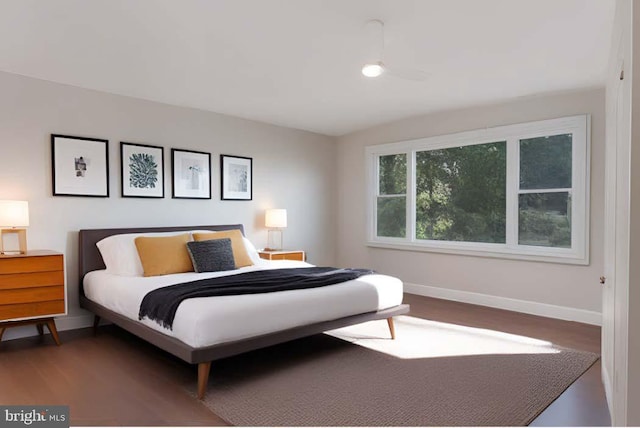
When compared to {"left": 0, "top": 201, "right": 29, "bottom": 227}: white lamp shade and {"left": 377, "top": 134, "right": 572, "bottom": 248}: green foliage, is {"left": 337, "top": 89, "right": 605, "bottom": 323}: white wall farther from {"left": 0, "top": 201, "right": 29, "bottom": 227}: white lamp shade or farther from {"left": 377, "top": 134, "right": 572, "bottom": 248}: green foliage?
{"left": 0, "top": 201, "right": 29, "bottom": 227}: white lamp shade

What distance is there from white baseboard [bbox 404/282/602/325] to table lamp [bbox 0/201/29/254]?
469cm

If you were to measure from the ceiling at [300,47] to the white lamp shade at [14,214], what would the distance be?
50.0 inches

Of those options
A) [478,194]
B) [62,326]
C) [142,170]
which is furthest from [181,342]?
[478,194]

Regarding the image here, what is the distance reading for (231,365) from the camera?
3.28 m

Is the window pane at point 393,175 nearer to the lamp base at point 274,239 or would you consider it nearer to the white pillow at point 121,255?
the lamp base at point 274,239

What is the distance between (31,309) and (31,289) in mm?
172

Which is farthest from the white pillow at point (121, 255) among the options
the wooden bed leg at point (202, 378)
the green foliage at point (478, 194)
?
the green foliage at point (478, 194)

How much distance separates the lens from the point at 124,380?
297cm

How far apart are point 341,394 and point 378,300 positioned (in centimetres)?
114

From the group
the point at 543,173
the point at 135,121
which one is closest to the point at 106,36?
the point at 135,121

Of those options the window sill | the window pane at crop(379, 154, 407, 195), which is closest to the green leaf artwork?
the window pane at crop(379, 154, 407, 195)

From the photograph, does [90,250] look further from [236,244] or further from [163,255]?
[236,244]

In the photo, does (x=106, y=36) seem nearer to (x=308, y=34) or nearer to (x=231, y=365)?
(x=308, y=34)

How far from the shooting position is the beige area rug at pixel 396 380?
2.48 m
